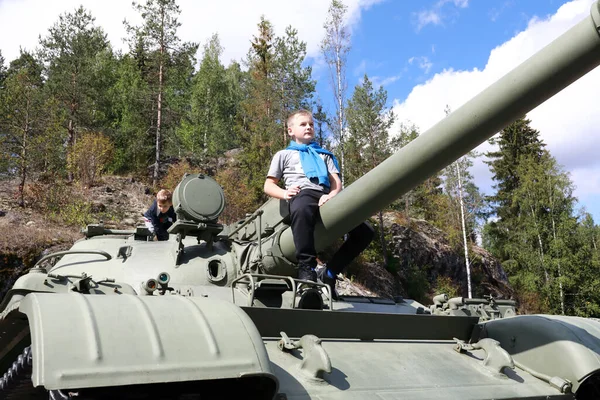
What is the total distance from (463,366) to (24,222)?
71.1 feet

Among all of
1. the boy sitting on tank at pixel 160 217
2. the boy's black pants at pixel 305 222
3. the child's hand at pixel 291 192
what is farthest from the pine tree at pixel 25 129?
the boy's black pants at pixel 305 222

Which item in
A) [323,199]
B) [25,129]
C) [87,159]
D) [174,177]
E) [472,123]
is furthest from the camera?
[87,159]

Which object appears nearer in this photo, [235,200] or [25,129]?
[235,200]

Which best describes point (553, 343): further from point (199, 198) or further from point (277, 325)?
point (199, 198)

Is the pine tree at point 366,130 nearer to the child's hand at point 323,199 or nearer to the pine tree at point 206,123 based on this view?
the pine tree at point 206,123

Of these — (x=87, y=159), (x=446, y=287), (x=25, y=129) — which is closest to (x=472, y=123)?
(x=25, y=129)

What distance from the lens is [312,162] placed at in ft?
19.8

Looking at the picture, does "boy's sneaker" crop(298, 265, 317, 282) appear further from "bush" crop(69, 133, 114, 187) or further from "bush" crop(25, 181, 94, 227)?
"bush" crop(69, 133, 114, 187)

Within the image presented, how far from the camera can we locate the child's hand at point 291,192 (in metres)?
5.75

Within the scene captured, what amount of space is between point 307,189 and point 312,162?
1.25ft

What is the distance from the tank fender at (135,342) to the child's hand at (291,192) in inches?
85.0

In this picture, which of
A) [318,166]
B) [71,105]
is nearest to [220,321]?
A: [318,166]

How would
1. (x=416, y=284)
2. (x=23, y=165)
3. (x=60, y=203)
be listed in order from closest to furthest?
1. (x=60, y=203)
2. (x=23, y=165)
3. (x=416, y=284)

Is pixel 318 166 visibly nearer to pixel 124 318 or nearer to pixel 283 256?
pixel 283 256
